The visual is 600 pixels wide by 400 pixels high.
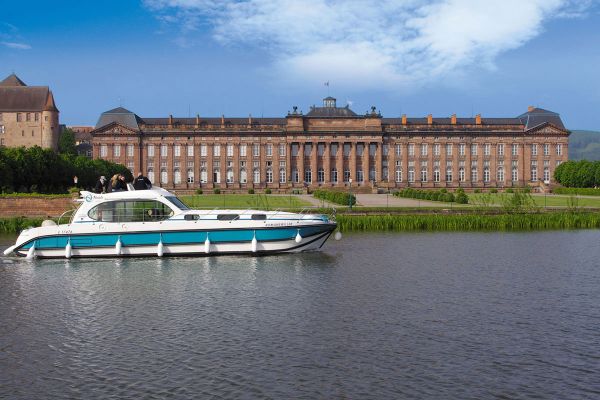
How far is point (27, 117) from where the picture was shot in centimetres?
12838

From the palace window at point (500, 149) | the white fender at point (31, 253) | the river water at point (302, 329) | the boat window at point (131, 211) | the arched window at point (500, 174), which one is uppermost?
the palace window at point (500, 149)

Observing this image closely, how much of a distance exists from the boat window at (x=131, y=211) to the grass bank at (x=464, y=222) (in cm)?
1683

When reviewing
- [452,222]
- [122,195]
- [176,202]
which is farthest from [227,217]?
[452,222]

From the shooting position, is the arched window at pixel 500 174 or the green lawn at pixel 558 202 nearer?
the green lawn at pixel 558 202

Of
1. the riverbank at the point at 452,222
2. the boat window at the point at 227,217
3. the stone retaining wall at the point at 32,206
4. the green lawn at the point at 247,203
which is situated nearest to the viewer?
the boat window at the point at 227,217

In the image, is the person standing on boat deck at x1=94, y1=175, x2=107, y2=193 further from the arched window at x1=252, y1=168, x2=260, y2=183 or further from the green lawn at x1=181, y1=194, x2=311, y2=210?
the arched window at x1=252, y1=168, x2=260, y2=183

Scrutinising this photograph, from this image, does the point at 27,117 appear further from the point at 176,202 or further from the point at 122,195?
the point at 176,202

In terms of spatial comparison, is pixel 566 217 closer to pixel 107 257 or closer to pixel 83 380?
pixel 107 257

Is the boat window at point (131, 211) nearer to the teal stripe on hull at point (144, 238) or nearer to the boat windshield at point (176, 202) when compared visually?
the boat windshield at point (176, 202)

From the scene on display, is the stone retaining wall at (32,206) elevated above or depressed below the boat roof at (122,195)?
below

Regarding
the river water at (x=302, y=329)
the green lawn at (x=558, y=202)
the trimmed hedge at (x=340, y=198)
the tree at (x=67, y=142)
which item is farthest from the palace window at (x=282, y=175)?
the river water at (x=302, y=329)

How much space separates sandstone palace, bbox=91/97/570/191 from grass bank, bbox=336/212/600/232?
74.3 meters

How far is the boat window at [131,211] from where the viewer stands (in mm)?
29984

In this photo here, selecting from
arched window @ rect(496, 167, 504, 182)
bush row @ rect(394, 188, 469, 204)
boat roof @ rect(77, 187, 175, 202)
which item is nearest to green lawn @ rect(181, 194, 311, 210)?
bush row @ rect(394, 188, 469, 204)
